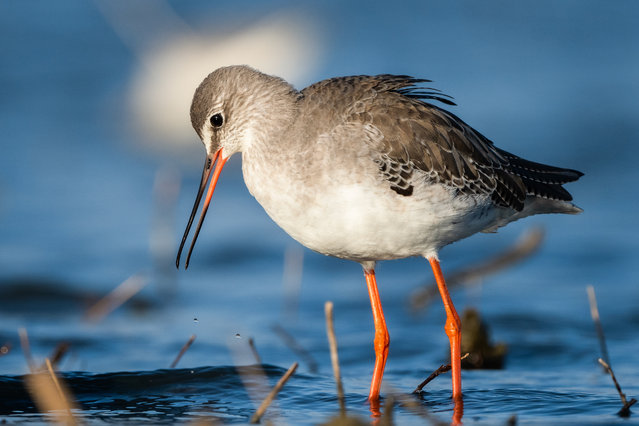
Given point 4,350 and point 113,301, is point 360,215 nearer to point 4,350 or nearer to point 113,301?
point 4,350

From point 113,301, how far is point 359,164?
14.8 feet

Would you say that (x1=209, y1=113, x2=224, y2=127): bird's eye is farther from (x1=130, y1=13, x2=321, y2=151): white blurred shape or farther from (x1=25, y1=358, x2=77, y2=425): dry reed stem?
(x1=130, y1=13, x2=321, y2=151): white blurred shape

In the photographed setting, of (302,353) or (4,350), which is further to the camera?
(302,353)

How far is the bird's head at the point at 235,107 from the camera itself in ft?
24.6

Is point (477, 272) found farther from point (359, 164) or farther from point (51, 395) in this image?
point (51, 395)

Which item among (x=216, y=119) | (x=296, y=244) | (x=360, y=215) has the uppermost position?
(x=296, y=244)

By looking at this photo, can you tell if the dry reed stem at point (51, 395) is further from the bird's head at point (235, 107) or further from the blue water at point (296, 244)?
the bird's head at point (235, 107)

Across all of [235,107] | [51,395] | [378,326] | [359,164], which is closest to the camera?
[51,395]

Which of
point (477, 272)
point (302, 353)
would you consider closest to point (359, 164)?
point (302, 353)

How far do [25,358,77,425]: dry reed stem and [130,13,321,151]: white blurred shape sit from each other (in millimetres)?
10164

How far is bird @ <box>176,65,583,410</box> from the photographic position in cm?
697

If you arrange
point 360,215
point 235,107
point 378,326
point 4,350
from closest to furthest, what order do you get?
1. point 360,215
2. point 235,107
3. point 378,326
4. point 4,350

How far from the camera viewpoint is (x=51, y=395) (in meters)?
5.22

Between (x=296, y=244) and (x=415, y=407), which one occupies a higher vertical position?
(x=296, y=244)
